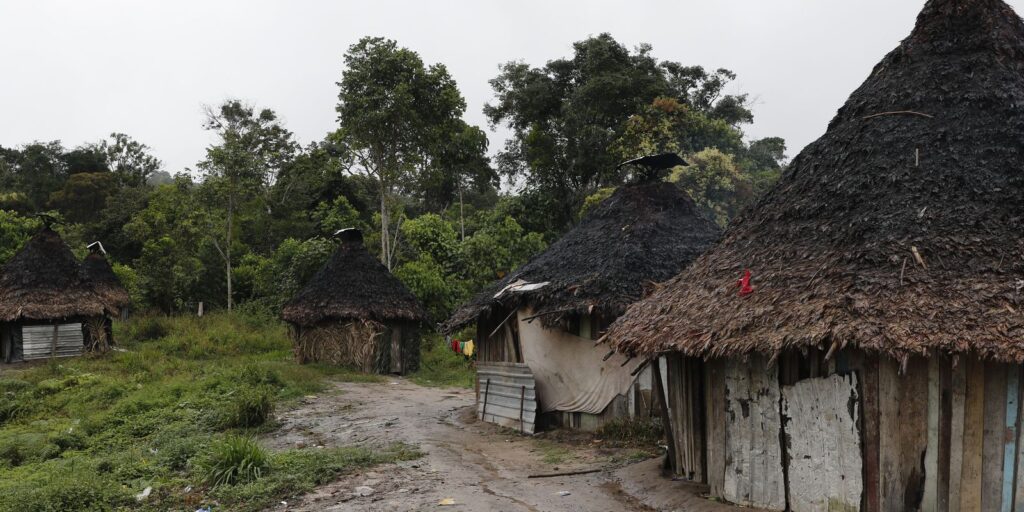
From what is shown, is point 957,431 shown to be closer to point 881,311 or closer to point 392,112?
point 881,311

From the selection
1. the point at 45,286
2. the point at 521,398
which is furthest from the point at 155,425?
the point at 45,286

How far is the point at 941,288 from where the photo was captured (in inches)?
257

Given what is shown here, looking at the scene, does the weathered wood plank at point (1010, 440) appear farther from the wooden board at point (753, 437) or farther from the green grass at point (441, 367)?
the green grass at point (441, 367)

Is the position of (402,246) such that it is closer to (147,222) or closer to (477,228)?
(477,228)

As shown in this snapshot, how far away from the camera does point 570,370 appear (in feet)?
42.4

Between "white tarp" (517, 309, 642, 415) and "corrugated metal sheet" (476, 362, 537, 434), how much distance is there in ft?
0.93

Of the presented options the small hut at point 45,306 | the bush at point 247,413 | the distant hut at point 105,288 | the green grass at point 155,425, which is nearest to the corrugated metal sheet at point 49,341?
the small hut at point 45,306

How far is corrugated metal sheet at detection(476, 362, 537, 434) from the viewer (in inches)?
522

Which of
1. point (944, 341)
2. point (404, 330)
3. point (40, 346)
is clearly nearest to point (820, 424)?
point (944, 341)

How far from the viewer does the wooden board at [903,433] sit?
6664mm

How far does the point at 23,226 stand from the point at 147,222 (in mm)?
4845

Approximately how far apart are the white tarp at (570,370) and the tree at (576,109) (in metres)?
13.8

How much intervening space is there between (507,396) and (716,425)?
5.99 m

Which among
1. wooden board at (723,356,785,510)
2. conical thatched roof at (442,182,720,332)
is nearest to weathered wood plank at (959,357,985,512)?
wooden board at (723,356,785,510)
